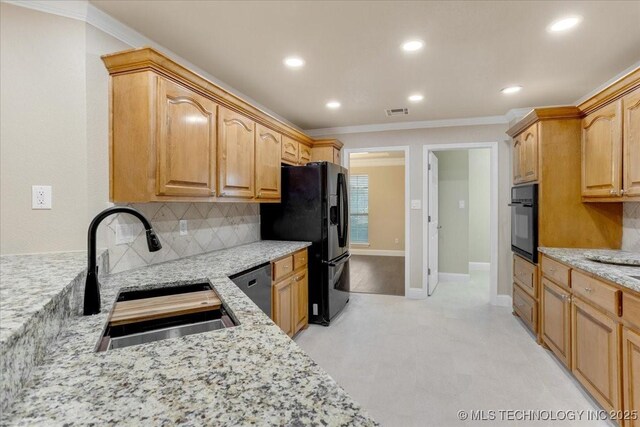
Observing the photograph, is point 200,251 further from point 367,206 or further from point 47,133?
→ point 367,206

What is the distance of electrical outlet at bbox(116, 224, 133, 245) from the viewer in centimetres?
192

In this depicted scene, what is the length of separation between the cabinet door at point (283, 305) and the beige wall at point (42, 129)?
4.36 ft

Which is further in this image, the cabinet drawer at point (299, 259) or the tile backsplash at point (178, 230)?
the cabinet drawer at point (299, 259)

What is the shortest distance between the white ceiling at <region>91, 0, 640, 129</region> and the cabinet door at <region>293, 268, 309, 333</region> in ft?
5.93

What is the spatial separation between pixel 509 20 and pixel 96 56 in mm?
2434

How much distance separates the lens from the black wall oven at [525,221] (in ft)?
9.19

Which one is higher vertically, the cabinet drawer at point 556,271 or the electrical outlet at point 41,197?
the electrical outlet at point 41,197

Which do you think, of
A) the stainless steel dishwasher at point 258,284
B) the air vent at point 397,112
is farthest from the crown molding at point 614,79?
the stainless steel dishwasher at point 258,284

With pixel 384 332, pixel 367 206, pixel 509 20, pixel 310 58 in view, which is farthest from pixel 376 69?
pixel 367 206

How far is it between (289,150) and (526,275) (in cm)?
271

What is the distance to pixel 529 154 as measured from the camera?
301 cm

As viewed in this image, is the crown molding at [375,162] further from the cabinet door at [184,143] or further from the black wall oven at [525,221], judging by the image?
the cabinet door at [184,143]

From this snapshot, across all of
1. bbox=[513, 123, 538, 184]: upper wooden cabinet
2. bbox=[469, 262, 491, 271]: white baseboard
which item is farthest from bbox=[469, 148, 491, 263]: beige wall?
bbox=[513, 123, 538, 184]: upper wooden cabinet

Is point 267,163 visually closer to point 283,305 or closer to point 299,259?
point 299,259
